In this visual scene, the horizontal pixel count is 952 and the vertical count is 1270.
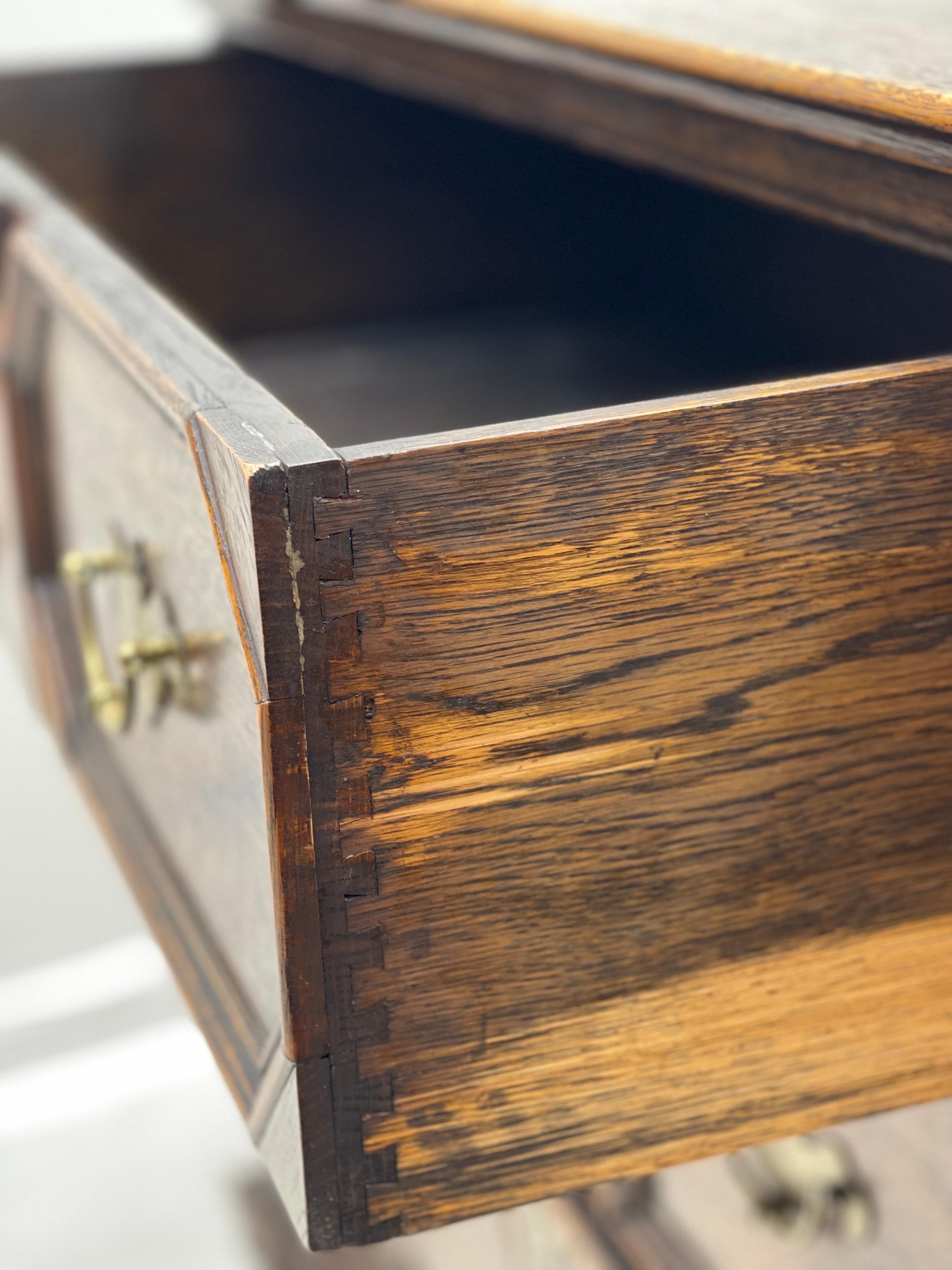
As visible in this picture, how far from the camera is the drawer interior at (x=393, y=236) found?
0.93 metres

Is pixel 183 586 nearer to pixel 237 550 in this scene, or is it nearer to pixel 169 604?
pixel 169 604

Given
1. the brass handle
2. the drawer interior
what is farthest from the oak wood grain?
the drawer interior

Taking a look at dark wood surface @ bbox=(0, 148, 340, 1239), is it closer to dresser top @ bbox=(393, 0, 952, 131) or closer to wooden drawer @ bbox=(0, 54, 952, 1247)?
wooden drawer @ bbox=(0, 54, 952, 1247)

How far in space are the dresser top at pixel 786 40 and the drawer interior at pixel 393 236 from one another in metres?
0.28

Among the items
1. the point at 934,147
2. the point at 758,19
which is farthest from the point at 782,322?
the point at 934,147

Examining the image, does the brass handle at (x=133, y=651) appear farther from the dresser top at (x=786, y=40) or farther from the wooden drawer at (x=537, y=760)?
the dresser top at (x=786, y=40)

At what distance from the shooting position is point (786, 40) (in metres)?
0.51

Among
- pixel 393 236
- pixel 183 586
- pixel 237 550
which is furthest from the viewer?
pixel 393 236

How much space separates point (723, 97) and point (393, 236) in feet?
1.84

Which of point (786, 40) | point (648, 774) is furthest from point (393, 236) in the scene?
point (648, 774)

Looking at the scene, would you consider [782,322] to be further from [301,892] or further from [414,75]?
[301,892]

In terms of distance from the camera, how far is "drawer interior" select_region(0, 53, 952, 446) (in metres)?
0.93

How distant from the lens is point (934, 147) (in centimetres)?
42

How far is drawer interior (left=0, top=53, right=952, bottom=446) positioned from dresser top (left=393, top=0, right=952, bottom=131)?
0.93 ft
